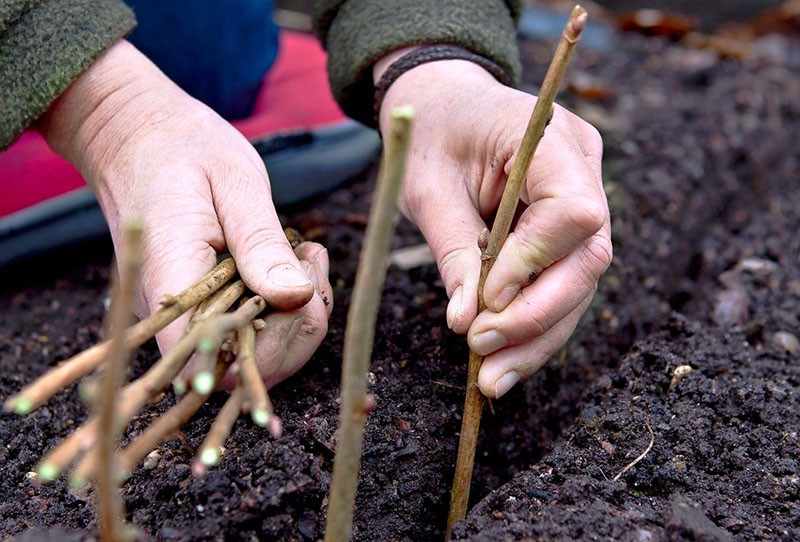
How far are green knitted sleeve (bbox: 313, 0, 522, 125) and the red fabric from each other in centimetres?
41

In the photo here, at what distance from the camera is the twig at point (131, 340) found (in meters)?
0.79

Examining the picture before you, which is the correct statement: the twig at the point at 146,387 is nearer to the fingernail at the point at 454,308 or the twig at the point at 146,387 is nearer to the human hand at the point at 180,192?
the human hand at the point at 180,192

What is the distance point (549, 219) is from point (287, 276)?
392 millimetres

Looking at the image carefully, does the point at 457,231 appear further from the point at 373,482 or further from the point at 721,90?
the point at 721,90

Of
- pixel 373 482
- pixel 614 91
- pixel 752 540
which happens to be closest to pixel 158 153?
pixel 373 482

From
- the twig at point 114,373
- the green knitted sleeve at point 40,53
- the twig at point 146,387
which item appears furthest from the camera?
the green knitted sleeve at point 40,53

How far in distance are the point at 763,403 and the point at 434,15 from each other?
103 centimetres

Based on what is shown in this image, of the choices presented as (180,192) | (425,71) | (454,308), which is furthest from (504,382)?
(425,71)

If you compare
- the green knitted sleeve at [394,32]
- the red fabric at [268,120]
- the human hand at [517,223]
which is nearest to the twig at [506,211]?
the human hand at [517,223]

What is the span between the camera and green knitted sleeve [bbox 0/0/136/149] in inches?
55.4

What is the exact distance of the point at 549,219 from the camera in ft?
3.76

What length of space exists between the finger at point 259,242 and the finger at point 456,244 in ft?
0.79

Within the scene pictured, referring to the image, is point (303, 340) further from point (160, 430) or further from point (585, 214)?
point (585, 214)

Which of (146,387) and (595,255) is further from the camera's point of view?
(595,255)
